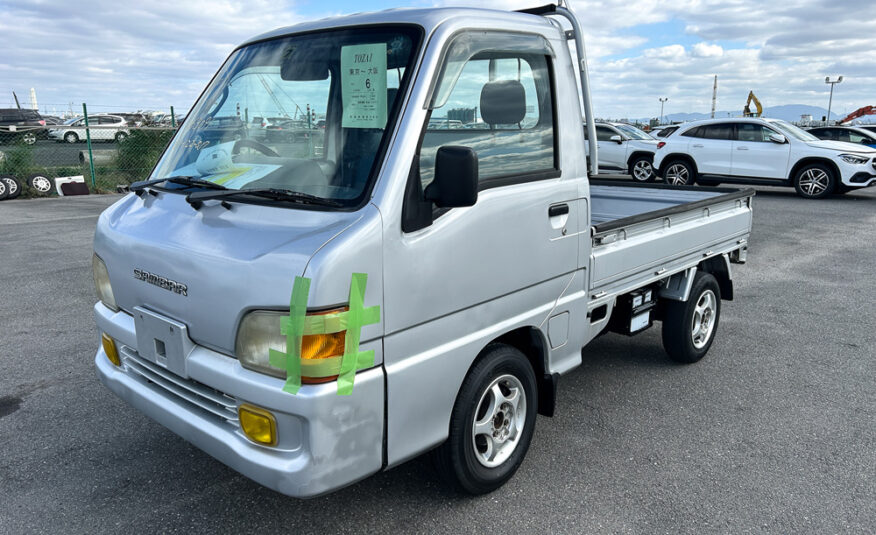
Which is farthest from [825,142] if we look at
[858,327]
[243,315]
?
[243,315]

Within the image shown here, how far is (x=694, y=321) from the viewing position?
4699mm

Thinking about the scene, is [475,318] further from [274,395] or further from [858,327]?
[858,327]

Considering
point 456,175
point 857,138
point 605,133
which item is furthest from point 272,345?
point 857,138

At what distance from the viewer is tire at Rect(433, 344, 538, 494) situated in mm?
2783

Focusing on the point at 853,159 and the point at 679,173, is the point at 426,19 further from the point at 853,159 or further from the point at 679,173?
the point at 853,159

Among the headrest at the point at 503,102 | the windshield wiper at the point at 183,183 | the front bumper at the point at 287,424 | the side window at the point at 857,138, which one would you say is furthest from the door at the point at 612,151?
the front bumper at the point at 287,424

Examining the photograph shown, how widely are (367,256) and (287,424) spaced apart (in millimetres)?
648

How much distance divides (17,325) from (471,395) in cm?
467

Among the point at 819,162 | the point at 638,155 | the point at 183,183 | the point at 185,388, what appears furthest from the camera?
the point at 638,155

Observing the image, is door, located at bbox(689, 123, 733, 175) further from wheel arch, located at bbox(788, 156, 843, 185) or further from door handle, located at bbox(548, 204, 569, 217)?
door handle, located at bbox(548, 204, 569, 217)

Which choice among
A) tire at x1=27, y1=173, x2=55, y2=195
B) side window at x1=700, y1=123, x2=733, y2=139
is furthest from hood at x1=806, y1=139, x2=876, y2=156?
tire at x1=27, y1=173, x2=55, y2=195

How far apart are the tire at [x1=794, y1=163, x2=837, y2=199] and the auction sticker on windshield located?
14.3 meters

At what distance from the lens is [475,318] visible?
2.73 meters

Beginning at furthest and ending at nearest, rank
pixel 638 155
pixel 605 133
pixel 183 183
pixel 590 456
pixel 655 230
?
pixel 605 133
pixel 638 155
pixel 655 230
pixel 590 456
pixel 183 183
